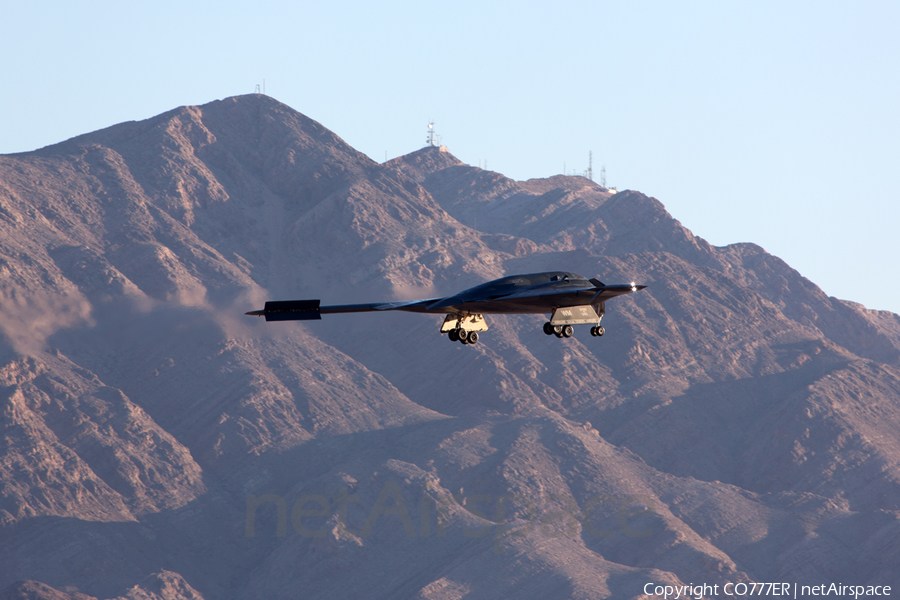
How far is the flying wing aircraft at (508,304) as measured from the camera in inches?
1889

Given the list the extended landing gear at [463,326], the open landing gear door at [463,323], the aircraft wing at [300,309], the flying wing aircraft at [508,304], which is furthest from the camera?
the open landing gear door at [463,323]

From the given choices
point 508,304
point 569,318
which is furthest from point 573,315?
point 508,304

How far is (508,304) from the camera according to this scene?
4994cm

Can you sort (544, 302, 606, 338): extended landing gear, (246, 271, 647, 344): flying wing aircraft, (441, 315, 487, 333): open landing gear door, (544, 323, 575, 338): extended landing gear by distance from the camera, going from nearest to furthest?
(246, 271, 647, 344): flying wing aircraft → (441, 315, 487, 333): open landing gear door → (544, 302, 606, 338): extended landing gear → (544, 323, 575, 338): extended landing gear

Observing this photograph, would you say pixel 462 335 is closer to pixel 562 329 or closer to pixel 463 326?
pixel 463 326

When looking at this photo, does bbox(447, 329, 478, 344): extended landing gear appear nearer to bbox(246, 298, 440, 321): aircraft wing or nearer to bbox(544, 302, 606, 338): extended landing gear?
bbox(246, 298, 440, 321): aircraft wing

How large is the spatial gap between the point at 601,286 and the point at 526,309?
3754mm

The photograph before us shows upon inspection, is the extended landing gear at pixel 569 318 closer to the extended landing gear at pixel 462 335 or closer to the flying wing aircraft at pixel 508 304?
the flying wing aircraft at pixel 508 304

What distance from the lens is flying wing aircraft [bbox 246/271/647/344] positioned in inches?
1889

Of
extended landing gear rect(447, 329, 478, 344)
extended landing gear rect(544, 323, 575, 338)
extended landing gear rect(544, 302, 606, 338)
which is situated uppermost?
extended landing gear rect(544, 302, 606, 338)

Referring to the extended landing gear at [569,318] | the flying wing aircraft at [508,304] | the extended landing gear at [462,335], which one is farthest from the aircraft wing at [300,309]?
the extended landing gear at [569,318]

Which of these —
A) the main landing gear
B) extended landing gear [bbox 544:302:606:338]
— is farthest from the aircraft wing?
extended landing gear [bbox 544:302:606:338]

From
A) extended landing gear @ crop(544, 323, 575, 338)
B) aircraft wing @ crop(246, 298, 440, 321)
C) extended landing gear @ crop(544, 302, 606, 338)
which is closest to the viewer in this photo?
aircraft wing @ crop(246, 298, 440, 321)

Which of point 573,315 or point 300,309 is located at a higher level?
point 573,315
